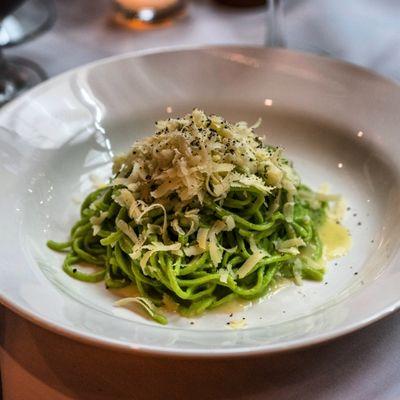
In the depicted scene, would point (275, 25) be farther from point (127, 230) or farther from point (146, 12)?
point (127, 230)

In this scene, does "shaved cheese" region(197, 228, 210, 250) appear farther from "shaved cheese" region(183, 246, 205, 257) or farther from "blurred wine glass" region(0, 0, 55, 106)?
"blurred wine glass" region(0, 0, 55, 106)

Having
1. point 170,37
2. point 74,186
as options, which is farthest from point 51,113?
point 170,37

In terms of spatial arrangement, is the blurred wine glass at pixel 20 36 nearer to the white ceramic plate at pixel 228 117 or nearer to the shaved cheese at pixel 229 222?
the white ceramic plate at pixel 228 117

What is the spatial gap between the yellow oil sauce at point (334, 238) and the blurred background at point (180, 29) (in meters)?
0.97

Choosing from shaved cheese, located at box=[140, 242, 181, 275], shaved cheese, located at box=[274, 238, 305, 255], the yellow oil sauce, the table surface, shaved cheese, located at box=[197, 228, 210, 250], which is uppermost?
the yellow oil sauce

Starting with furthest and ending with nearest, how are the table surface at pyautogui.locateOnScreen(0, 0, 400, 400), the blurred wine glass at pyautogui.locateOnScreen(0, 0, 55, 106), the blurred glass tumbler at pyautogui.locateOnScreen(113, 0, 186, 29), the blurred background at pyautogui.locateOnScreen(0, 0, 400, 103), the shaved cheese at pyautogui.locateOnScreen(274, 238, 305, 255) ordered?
1. the blurred glass tumbler at pyautogui.locateOnScreen(113, 0, 186, 29)
2. the blurred background at pyautogui.locateOnScreen(0, 0, 400, 103)
3. the blurred wine glass at pyautogui.locateOnScreen(0, 0, 55, 106)
4. the shaved cheese at pyautogui.locateOnScreen(274, 238, 305, 255)
5. the table surface at pyautogui.locateOnScreen(0, 0, 400, 400)

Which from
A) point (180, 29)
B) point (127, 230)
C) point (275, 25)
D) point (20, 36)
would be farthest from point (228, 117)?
point (20, 36)

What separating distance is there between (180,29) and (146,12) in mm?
229

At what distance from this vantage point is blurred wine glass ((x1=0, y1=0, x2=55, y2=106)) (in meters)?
2.64

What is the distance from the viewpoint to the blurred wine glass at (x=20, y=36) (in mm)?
2643

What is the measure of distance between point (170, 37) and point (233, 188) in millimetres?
1431

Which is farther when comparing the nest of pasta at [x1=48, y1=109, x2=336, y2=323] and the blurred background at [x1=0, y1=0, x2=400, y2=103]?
the blurred background at [x1=0, y1=0, x2=400, y2=103]

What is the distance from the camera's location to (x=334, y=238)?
193 centimetres

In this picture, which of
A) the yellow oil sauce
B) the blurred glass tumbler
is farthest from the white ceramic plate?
the blurred glass tumbler
